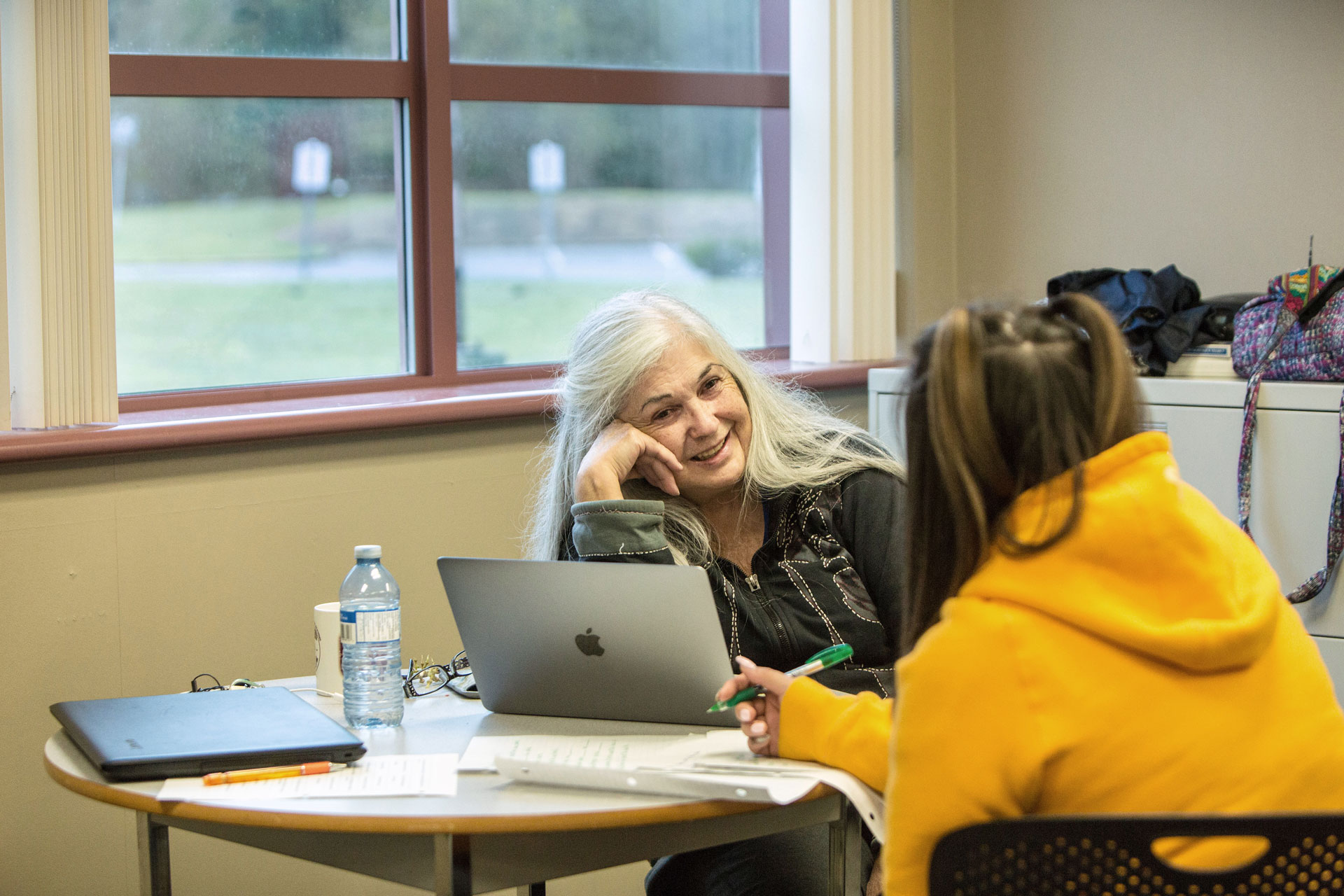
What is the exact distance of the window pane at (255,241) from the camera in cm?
270

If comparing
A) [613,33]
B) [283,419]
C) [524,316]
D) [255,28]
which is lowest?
[283,419]

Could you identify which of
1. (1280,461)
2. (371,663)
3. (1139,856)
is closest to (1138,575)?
(1139,856)

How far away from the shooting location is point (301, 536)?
2.59 meters

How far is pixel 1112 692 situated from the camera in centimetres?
102

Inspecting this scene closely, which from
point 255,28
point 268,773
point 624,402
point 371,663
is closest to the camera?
point 268,773

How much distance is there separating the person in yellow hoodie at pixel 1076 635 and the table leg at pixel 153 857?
2.91 feet

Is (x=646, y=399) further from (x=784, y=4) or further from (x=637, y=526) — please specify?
(x=784, y=4)

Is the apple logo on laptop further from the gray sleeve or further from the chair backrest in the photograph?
the chair backrest

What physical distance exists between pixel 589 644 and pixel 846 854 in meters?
0.38

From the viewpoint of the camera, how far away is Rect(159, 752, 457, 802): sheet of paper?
1384 mm

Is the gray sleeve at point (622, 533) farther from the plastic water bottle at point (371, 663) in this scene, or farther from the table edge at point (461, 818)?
the table edge at point (461, 818)

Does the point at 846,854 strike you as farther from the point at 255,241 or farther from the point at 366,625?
the point at 255,241

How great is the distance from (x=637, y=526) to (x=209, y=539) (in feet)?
3.49

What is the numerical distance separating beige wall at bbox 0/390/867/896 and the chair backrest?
1.85 meters
